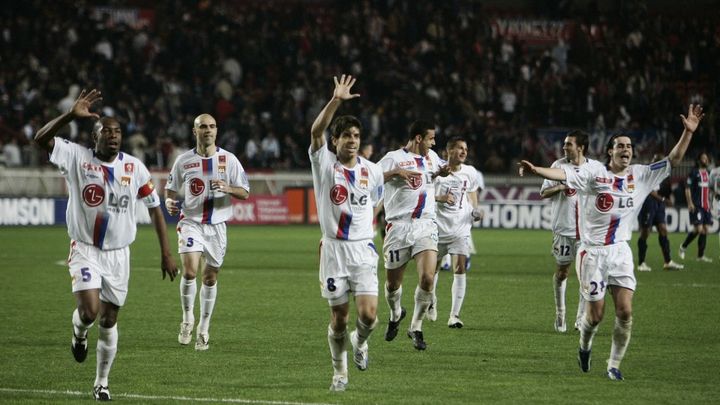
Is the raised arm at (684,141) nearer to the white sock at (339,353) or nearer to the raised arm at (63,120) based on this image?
the white sock at (339,353)

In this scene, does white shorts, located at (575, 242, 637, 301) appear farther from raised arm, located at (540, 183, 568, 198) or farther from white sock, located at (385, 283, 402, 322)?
raised arm, located at (540, 183, 568, 198)

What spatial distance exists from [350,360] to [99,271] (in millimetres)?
3348

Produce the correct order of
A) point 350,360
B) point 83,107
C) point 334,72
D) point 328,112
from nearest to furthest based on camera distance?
point 83,107
point 328,112
point 350,360
point 334,72

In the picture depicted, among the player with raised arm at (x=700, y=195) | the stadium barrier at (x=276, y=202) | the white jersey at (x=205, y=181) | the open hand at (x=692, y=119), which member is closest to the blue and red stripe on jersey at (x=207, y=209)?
the white jersey at (x=205, y=181)

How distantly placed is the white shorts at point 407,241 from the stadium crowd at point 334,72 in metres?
22.5

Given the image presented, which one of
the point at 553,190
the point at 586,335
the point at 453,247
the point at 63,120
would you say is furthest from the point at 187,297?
the point at 553,190

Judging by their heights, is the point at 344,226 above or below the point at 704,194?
above

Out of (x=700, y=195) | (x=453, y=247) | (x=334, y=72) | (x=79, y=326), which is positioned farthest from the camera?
(x=334, y=72)

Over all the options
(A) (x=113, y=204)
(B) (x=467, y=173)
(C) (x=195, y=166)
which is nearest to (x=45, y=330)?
(C) (x=195, y=166)

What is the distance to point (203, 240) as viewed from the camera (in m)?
12.4

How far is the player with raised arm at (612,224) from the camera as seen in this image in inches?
401

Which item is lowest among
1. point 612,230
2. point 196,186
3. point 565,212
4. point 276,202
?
point 276,202

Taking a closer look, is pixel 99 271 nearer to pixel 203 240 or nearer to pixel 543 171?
pixel 203 240

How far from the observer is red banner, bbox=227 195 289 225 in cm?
3625
